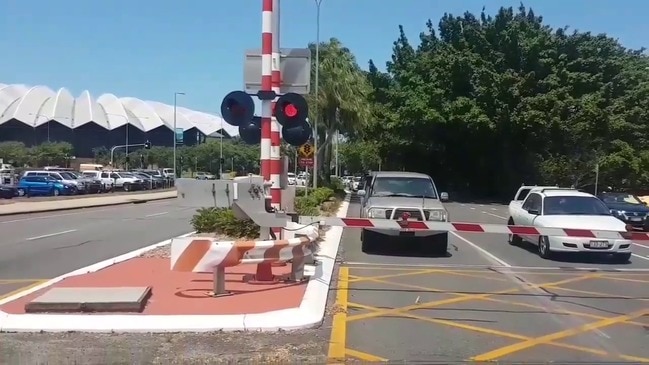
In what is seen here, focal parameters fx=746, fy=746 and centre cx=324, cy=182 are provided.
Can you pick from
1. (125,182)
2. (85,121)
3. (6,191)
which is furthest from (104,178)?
(85,121)

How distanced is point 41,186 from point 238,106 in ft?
140

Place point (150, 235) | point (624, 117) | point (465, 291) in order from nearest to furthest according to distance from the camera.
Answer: point (465, 291)
point (150, 235)
point (624, 117)

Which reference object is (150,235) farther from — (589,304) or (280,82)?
(589,304)

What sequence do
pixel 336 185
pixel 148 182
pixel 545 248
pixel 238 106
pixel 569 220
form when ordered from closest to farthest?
1. pixel 238 106
2. pixel 569 220
3. pixel 545 248
4. pixel 336 185
5. pixel 148 182

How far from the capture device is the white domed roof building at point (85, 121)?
130125 millimetres

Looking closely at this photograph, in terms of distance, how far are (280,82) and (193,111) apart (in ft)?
513

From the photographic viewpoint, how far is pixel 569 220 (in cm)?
1597

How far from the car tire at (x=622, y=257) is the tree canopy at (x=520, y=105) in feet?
109

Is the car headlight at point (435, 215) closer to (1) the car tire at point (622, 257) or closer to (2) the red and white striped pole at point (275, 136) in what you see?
(1) the car tire at point (622, 257)

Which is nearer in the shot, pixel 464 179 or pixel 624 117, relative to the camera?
pixel 624 117

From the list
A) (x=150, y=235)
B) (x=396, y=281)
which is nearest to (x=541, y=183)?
(x=150, y=235)

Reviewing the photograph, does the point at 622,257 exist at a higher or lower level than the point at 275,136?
lower

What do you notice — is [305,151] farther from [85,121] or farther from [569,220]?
[85,121]

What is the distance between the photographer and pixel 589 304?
1054 cm
